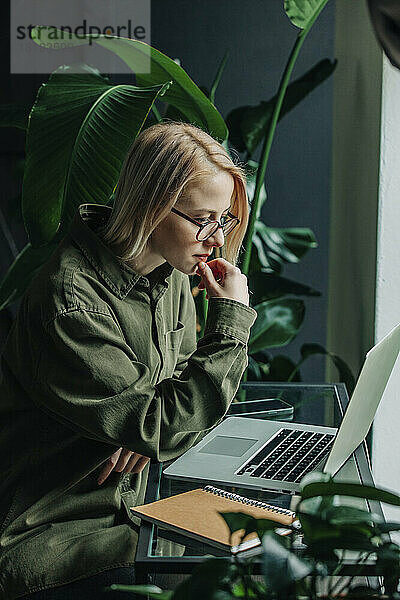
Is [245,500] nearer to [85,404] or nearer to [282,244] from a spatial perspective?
[85,404]

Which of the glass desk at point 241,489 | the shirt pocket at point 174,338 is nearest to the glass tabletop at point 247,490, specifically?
the glass desk at point 241,489

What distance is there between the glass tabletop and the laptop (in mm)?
26

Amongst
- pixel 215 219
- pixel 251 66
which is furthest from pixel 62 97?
pixel 251 66

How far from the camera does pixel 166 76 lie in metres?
1.76

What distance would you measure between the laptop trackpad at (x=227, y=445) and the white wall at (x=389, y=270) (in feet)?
1.91

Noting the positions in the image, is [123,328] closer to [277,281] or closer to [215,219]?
[215,219]

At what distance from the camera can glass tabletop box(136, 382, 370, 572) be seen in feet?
3.10

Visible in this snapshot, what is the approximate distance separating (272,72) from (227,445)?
1.75 meters

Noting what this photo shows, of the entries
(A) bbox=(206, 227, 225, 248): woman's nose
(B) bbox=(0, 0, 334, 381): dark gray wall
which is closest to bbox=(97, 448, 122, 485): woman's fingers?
(A) bbox=(206, 227, 225, 248): woman's nose

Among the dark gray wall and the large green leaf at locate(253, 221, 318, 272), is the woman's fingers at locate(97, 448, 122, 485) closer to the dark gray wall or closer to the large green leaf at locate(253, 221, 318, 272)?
the large green leaf at locate(253, 221, 318, 272)

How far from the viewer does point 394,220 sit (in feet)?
5.76

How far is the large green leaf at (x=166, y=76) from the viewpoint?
1.70m

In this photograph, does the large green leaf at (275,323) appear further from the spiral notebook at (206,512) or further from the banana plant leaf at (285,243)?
the spiral notebook at (206,512)

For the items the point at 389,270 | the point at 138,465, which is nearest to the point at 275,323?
the point at 389,270
